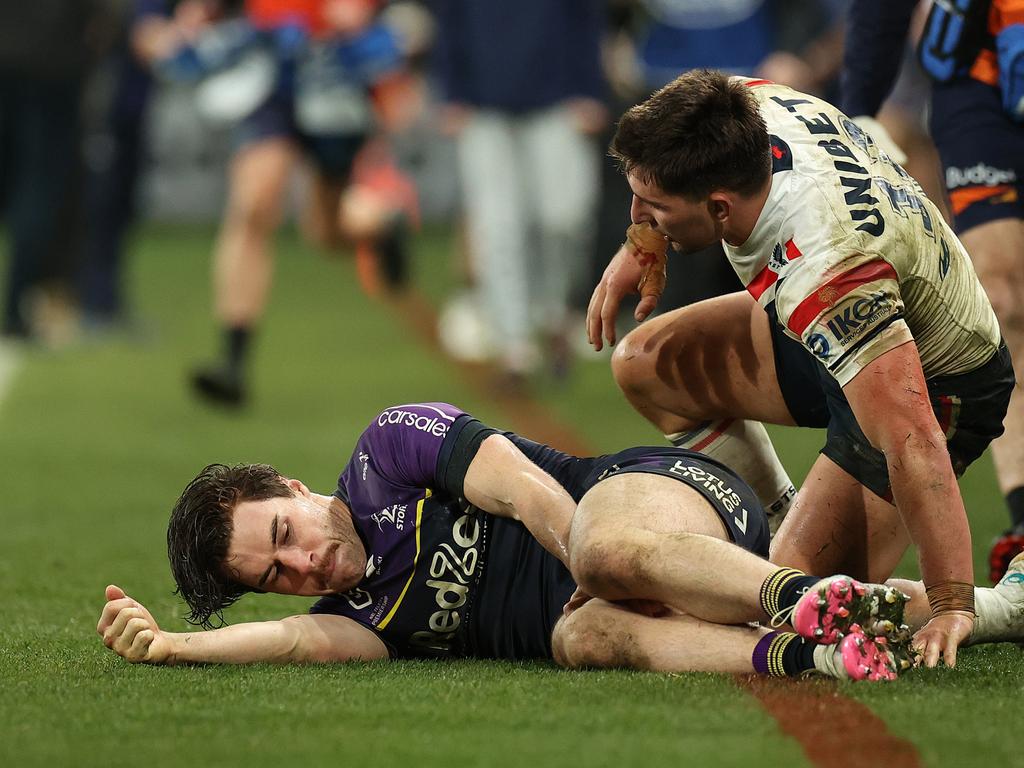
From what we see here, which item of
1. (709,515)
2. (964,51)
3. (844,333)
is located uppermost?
(964,51)

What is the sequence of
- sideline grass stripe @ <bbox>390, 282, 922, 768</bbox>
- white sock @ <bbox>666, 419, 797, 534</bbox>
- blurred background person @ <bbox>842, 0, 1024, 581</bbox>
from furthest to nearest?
→ 1. blurred background person @ <bbox>842, 0, 1024, 581</bbox>
2. white sock @ <bbox>666, 419, 797, 534</bbox>
3. sideline grass stripe @ <bbox>390, 282, 922, 768</bbox>

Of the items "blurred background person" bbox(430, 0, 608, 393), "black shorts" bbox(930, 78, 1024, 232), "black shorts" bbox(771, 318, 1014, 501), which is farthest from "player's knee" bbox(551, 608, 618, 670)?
"blurred background person" bbox(430, 0, 608, 393)

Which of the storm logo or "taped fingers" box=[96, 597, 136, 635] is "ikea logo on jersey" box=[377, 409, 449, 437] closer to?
the storm logo

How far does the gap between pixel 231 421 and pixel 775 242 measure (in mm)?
4706

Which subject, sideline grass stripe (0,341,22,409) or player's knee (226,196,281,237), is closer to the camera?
player's knee (226,196,281,237)

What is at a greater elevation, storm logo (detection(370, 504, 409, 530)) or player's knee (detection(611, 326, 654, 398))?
player's knee (detection(611, 326, 654, 398))

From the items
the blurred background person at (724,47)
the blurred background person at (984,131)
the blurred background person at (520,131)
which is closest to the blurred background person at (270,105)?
the blurred background person at (520,131)

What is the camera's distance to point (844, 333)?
3346 millimetres

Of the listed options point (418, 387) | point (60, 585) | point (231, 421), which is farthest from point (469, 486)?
point (418, 387)

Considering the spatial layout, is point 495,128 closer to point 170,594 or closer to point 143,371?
point 143,371

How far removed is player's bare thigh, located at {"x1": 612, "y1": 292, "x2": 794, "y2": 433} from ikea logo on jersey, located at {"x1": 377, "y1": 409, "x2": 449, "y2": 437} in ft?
2.26

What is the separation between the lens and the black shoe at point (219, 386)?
7945mm

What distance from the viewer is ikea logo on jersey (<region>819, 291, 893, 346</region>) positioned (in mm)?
A: 3336

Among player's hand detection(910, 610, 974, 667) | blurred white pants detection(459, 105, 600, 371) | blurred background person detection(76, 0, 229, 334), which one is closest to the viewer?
player's hand detection(910, 610, 974, 667)
